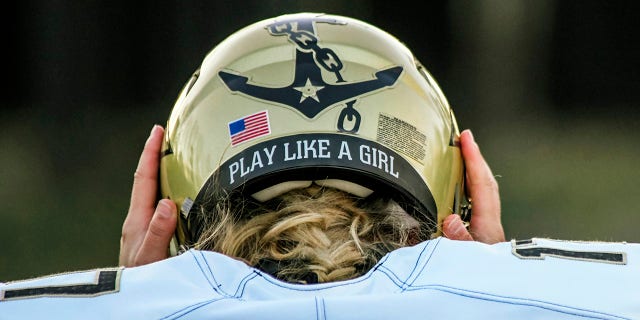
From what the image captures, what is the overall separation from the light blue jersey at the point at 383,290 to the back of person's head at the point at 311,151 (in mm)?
111

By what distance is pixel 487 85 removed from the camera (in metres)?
8.18

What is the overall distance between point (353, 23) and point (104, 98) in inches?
Result: 245

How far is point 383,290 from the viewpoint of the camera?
4.65 feet

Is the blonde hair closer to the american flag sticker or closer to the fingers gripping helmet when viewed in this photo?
the fingers gripping helmet

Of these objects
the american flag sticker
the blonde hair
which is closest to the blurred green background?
the american flag sticker

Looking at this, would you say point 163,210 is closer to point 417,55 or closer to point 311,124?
point 311,124

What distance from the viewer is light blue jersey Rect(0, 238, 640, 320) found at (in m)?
1.37

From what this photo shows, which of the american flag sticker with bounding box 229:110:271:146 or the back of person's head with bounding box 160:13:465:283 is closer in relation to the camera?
the back of person's head with bounding box 160:13:465:283

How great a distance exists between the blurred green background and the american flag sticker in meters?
5.76

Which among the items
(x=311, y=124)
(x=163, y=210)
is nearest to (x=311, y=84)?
(x=311, y=124)

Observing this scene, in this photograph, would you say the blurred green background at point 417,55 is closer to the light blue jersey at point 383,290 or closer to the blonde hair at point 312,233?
the blonde hair at point 312,233

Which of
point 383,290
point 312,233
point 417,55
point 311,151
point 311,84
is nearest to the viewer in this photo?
point 383,290

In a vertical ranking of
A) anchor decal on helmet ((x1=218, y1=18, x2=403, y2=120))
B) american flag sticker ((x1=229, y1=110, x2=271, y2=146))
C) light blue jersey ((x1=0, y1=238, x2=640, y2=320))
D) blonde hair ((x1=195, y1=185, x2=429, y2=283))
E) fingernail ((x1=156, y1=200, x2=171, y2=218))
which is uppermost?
anchor decal on helmet ((x1=218, y1=18, x2=403, y2=120))

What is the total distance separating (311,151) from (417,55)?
6.31m
